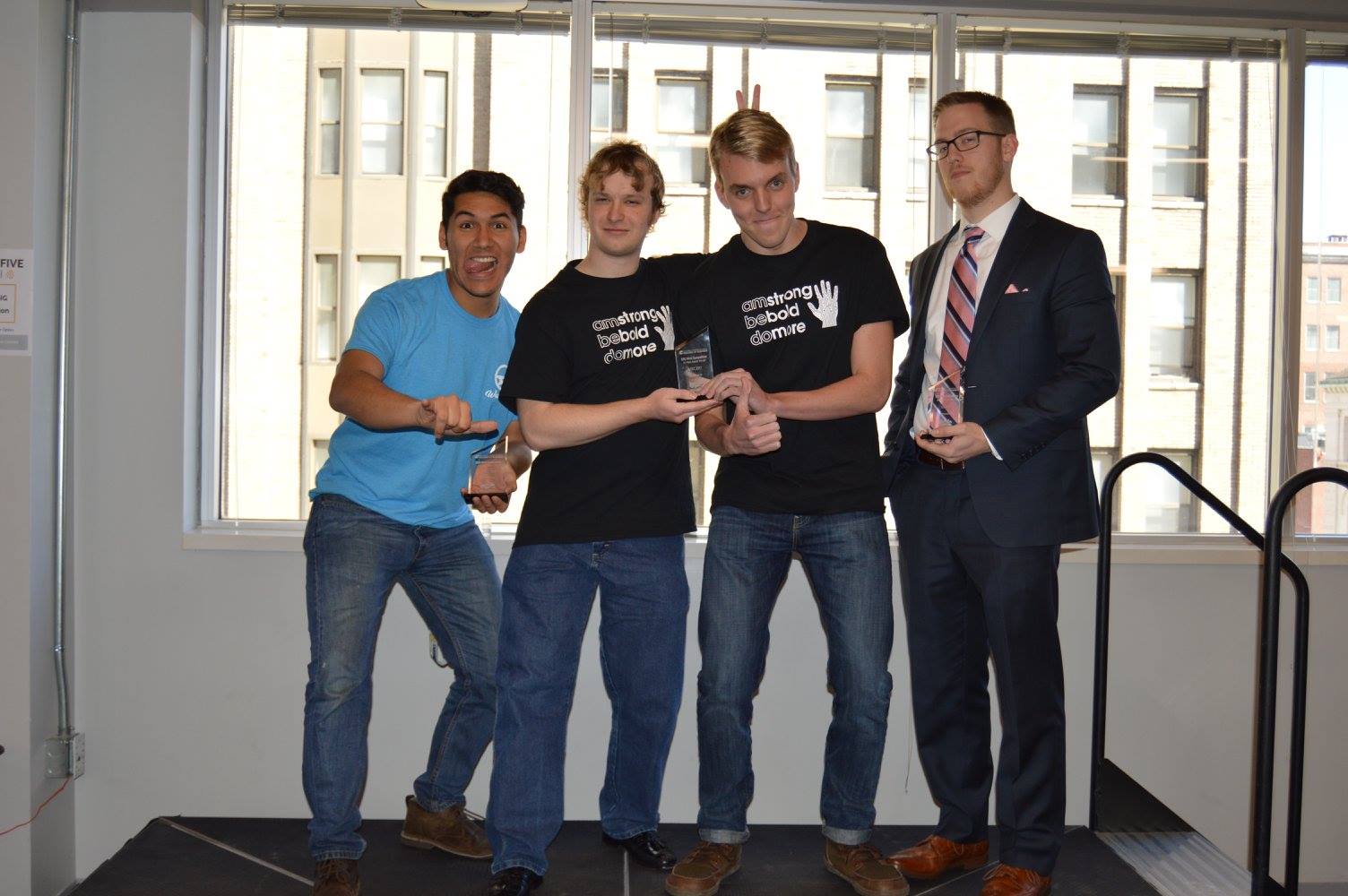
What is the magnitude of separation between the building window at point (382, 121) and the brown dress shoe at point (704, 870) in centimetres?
225

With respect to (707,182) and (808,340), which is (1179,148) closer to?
(707,182)

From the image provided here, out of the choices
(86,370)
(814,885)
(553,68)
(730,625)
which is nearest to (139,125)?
(86,370)

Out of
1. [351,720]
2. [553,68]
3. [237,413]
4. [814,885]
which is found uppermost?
→ [553,68]

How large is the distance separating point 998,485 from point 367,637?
1543 millimetres

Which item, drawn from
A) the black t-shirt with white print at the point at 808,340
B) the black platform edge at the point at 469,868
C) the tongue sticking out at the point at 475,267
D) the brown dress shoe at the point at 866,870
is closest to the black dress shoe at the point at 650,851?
the black platform edge at the point at 469,868

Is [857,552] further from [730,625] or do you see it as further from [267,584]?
[267,584]

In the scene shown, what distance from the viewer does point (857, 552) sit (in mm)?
2555

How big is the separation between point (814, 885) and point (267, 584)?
1843 mm

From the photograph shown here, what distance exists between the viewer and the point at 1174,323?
11.8 ft

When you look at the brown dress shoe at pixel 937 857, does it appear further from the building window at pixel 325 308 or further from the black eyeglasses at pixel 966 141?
the building window at pixel 325 308

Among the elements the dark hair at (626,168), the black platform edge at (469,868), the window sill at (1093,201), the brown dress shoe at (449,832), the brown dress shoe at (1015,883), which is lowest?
the black platform edge at (469,868)

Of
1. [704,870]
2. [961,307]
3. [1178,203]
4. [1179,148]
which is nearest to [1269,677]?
[961,307]

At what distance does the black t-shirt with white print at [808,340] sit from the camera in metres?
2.57

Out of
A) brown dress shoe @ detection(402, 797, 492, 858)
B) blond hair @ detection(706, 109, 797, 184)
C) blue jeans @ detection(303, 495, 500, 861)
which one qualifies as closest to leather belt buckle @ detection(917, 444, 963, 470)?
blond hair @ detection(706, 109, 797, 184)
